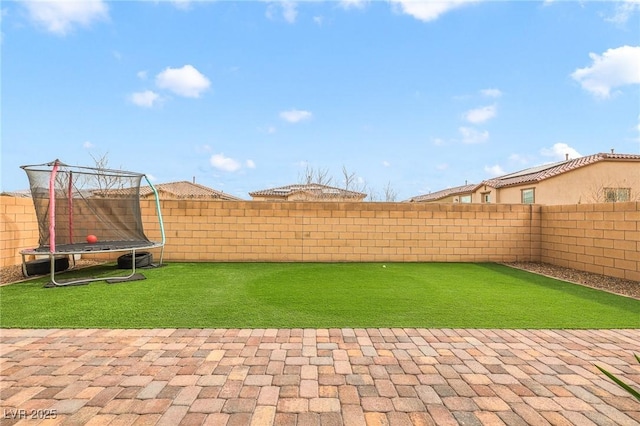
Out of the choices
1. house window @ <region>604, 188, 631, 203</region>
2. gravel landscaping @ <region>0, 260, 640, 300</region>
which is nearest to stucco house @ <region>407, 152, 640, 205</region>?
house window @ <region>604, 188, 631, 203</region>

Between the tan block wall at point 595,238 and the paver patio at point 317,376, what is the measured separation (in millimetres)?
3208

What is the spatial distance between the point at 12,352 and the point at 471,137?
13.4m

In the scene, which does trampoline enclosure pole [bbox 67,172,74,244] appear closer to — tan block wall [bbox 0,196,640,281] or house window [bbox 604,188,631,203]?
tan block wall [bbox 0,196,640,281]

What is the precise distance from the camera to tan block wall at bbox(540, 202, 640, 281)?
528 centimetres

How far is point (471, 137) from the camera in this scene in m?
12.3

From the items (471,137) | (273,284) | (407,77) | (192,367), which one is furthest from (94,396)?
(471,137)

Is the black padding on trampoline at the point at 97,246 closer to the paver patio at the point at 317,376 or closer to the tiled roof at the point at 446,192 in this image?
the paver patio at the point at 317,376

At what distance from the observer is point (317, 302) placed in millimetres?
3951

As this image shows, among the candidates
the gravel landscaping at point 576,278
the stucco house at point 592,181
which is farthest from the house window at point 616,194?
the gravel landscaping at point 576,278

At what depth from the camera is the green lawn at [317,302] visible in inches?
128

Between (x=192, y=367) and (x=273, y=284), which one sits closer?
(x=192, y=367)

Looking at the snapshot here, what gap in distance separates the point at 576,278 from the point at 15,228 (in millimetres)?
10191

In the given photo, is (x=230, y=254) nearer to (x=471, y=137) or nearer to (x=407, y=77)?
(x=407, y=77)

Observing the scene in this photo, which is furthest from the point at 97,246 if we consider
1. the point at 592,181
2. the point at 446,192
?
the point at 446,192
